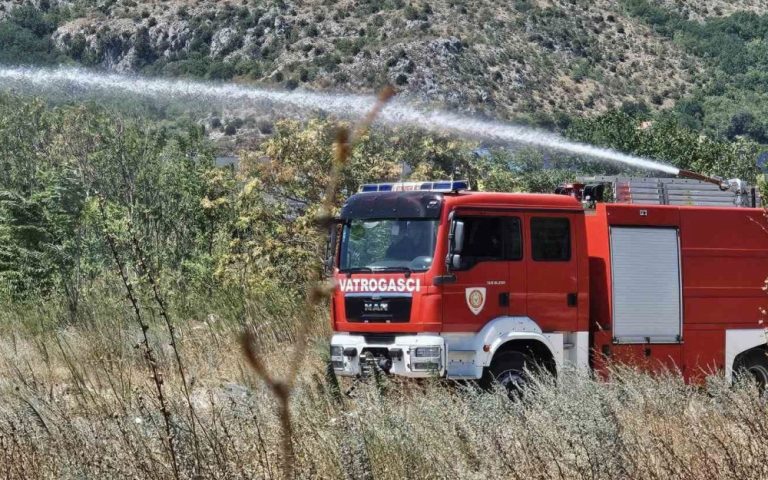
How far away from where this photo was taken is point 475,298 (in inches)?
484

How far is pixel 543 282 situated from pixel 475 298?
0.89 meters

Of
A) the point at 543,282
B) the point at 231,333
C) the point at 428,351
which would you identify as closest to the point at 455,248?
the point at 428,351

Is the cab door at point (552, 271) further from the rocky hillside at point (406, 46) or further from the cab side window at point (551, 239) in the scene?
the rocky hillside at point (406, 46)

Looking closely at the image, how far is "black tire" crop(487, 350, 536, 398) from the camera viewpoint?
12.3 metres

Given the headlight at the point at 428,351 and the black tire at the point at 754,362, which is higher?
the headlight at the point at 428,351

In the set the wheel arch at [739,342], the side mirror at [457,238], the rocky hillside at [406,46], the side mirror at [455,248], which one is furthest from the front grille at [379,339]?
the rocky hillside at [406,46]

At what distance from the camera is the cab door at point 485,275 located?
12.2 meters

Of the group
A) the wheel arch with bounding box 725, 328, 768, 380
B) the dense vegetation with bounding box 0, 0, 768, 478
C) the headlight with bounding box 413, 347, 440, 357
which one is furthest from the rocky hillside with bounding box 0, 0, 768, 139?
the headlight with bounding box 413, 347, 440, 357

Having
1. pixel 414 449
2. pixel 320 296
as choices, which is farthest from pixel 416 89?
pixel 320 296

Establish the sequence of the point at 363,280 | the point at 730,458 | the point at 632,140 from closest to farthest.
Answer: the point at 730,458 → the point at 363,280 → the point at 632,140

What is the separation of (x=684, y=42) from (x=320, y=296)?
113 metres

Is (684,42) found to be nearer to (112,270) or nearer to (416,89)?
(416,89)

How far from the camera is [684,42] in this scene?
109875 millimetres

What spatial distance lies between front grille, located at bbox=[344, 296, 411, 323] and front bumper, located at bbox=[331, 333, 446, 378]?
19 centimetres
